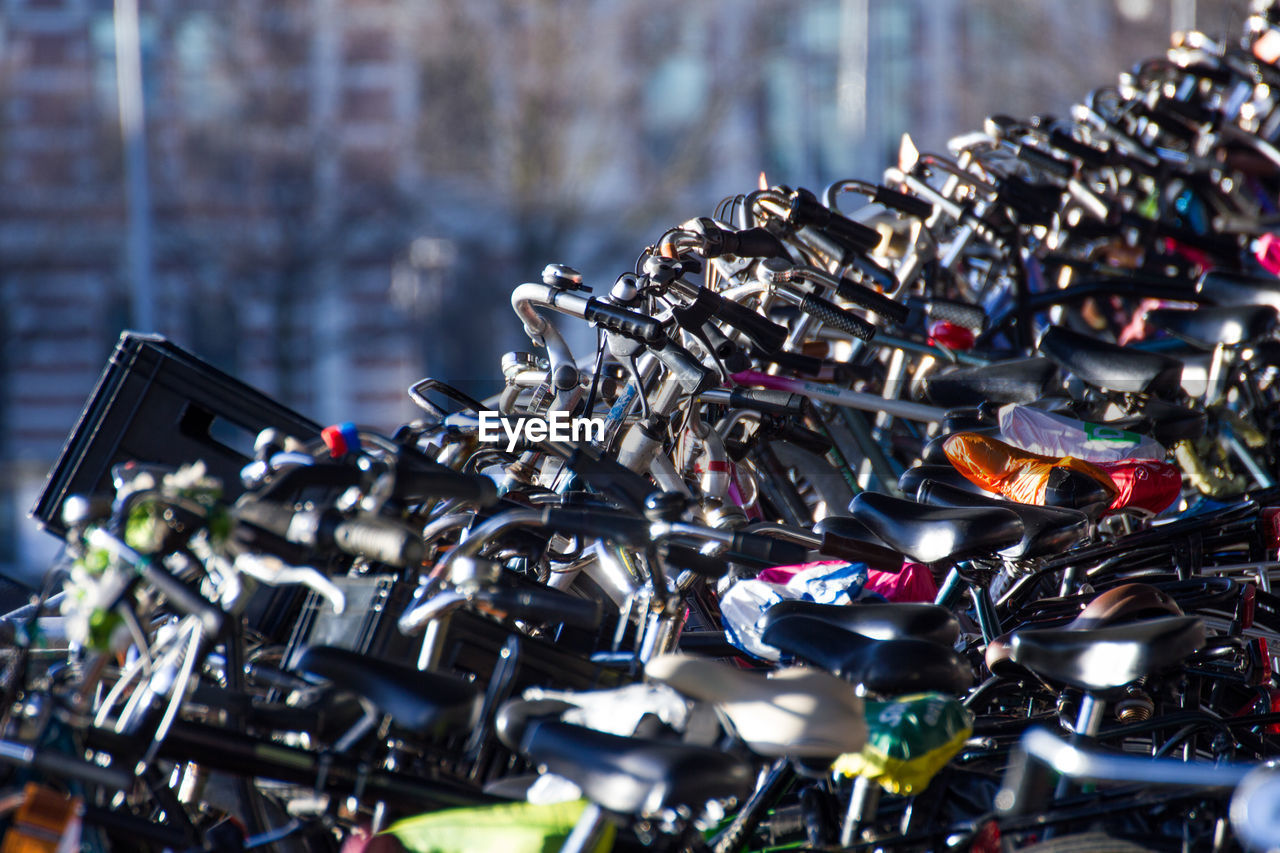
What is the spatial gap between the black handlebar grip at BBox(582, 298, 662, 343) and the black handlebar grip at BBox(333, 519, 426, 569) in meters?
1.17

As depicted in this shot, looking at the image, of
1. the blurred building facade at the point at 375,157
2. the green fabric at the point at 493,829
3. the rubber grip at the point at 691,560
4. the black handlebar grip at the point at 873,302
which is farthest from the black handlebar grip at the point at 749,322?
the blurred building facade at the point at 375,157

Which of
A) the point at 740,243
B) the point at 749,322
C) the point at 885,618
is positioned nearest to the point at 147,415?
the point at 749,322

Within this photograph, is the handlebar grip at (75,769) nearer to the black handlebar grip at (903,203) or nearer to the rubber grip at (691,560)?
the rubber grip at (691,560)

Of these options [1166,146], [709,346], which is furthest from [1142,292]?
[709,346]

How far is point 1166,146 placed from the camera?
277 inches

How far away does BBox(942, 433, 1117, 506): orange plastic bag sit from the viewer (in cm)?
331

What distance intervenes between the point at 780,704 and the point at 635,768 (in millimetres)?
308

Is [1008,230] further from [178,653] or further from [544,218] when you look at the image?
[544,218]

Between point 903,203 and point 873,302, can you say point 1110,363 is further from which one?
point 903,203

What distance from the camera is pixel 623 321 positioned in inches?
127

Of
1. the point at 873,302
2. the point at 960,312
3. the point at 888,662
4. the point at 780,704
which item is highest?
A: the point at 960,312

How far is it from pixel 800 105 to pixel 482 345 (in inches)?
344

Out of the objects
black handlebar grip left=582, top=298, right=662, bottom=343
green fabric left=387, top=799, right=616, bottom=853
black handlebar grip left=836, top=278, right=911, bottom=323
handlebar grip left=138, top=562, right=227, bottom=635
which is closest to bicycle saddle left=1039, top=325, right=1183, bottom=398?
black handlebar grip left=836, top=278, right=911, bottom=323

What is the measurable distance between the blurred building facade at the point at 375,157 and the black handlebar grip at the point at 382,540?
1704 centimetres
